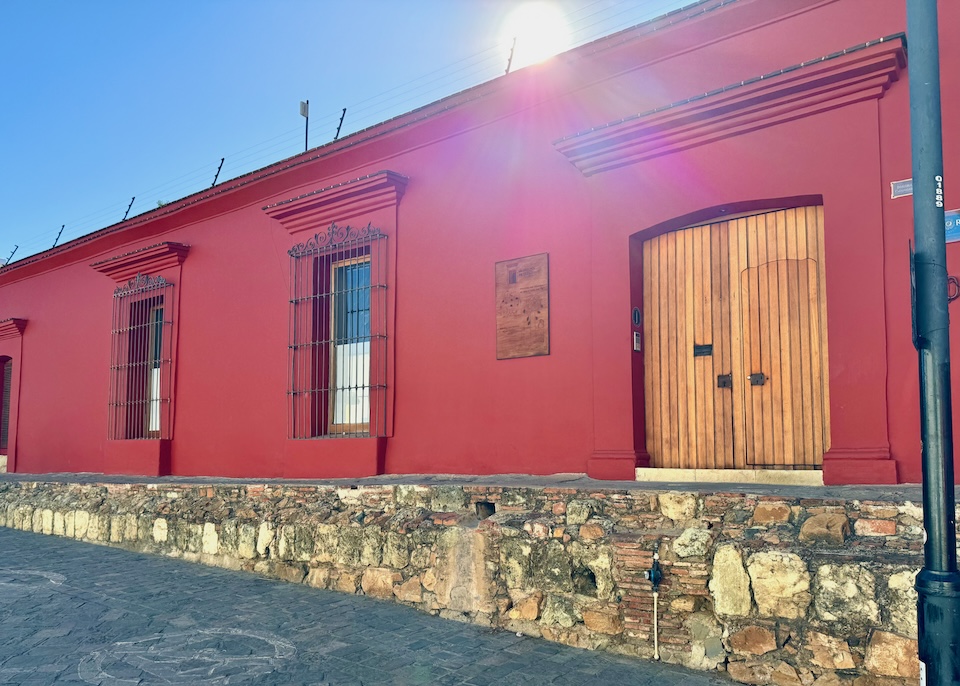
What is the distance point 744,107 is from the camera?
5309 mm

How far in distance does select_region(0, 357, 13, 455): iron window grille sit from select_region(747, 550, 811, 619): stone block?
1343 centimetres

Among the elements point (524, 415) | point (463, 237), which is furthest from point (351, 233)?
point (524, 415)

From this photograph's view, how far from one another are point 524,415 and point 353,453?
6.46 ft

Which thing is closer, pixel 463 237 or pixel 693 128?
pixel 693 128

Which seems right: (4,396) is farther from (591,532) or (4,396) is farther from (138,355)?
(591,532)

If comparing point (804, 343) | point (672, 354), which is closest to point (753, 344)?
point (804, 343)

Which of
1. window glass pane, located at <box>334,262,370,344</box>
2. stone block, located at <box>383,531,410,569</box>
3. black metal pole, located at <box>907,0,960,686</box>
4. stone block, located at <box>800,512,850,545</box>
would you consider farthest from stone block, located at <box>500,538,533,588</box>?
window glass pane, located at <box>334,262,370,344</box>

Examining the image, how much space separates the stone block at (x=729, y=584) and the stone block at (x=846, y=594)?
35 centimetres

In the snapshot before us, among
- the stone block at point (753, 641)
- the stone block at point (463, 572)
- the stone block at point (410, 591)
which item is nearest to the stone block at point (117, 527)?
the stone block at point (410, 591)

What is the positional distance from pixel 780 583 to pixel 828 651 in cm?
37

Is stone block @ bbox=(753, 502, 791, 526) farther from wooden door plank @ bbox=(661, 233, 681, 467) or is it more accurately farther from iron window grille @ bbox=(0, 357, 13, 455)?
iron window grille @ bbox=(0, 357, 13, 455)

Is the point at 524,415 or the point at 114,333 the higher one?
the point at 114,333

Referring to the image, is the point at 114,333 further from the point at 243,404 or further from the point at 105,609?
the point at 105,609

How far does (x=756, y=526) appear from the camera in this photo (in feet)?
14.0
